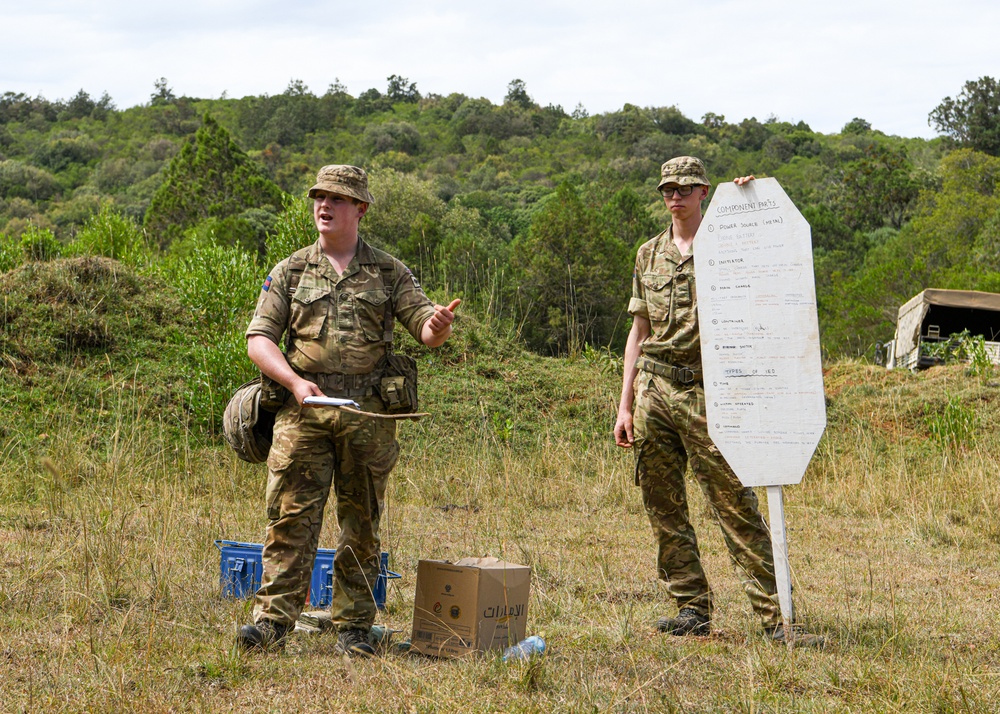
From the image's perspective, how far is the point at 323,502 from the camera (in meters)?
3.76

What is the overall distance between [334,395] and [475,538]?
7.57 feet

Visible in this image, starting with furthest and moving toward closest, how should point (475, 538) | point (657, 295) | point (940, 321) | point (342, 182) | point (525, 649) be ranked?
point (940, 321) → point (475, 538) → point (657, 295) → point (342, 182) → point (525, 649)

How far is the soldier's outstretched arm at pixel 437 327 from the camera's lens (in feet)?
12.1

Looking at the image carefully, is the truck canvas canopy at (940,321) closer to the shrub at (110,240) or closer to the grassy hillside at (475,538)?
the grassy hillside at (475,538)

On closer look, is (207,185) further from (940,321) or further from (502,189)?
(940,321)

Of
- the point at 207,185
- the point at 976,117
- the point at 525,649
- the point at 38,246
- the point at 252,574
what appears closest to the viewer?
the point at 525,649

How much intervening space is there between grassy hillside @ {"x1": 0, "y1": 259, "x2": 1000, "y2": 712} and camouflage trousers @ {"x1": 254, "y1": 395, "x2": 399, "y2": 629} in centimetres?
22

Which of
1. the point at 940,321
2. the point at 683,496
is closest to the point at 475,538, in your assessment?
the point at 683,496

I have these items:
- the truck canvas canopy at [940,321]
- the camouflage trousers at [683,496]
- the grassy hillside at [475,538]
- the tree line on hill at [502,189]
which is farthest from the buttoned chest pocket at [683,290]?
the truck canvas canopy at [940,321]

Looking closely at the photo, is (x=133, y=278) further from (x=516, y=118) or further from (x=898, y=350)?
(x=516, y=118)

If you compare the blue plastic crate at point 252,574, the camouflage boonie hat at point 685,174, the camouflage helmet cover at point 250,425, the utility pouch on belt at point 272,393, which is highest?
the camouflage boonie hat at point 685,174

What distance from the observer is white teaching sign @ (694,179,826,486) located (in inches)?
150

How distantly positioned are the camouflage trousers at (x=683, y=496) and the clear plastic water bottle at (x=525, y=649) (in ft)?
2.66

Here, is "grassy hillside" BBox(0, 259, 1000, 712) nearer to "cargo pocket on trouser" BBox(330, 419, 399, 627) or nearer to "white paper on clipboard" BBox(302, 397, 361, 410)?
"cargo pocket on trouser" BBox(330, 419, 399, 627)
